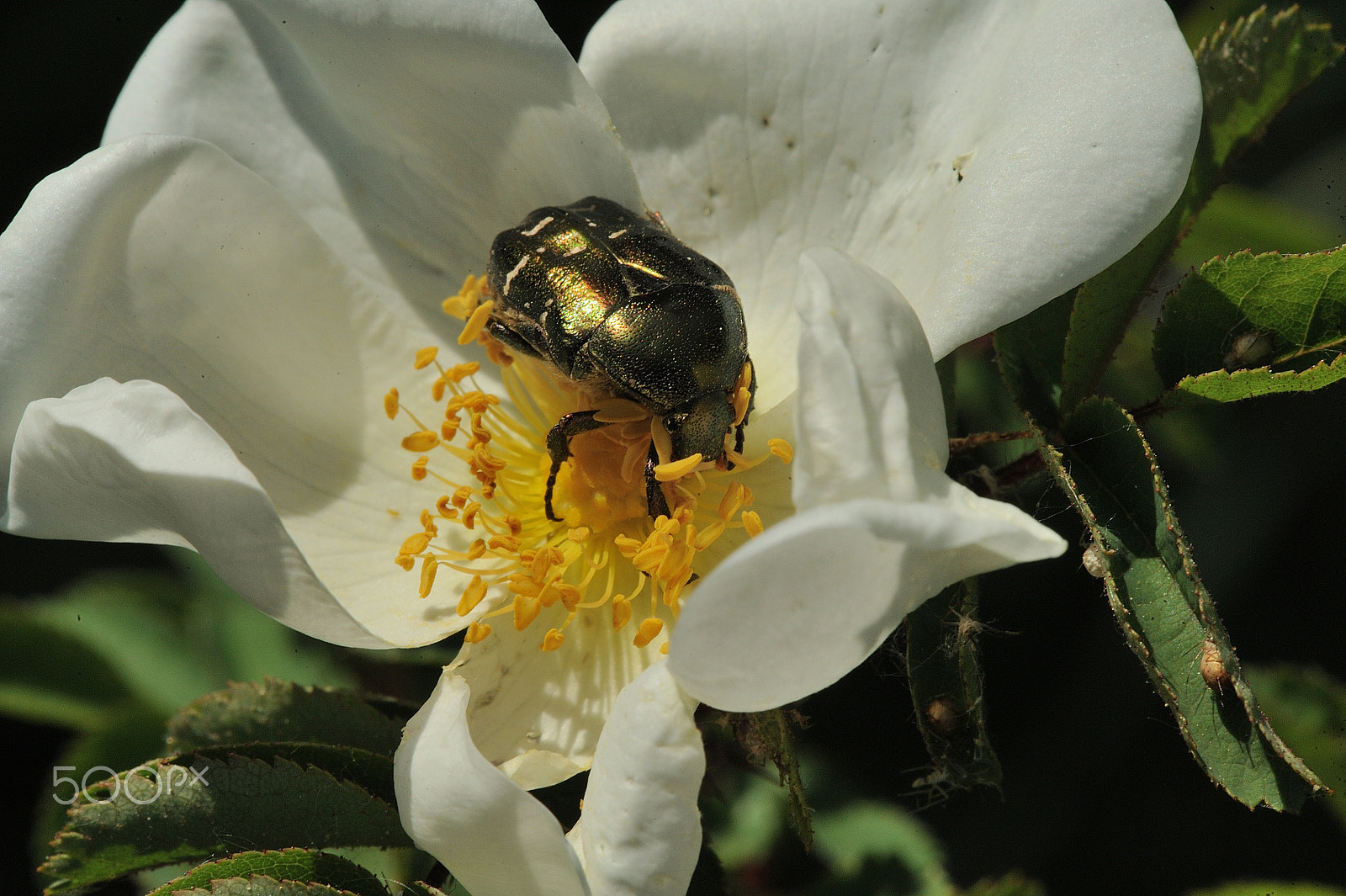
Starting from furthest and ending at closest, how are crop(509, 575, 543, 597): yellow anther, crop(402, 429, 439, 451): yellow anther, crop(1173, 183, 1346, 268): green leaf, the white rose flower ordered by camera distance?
crop(1173, 183, 1346, 268): green leaf → crop(402, 429, 439, 451): yellow anther → crop(509, 575, 543, 597): yellow anther → the white rose flower

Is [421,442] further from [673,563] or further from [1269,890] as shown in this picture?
[1269,890]

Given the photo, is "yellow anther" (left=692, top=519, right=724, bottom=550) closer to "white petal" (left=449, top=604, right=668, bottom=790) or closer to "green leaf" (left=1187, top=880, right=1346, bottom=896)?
"white petal" (left=449, top=604, right=668, bottom=790)

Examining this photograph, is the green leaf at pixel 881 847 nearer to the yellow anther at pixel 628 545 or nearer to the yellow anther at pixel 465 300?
the yellow anther at pixel 628 545

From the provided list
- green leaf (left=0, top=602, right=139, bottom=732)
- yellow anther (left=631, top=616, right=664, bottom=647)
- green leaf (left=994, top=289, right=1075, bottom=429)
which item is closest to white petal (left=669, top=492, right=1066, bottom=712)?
yellow anther (left=631, top=616, right=664, bottom=647)

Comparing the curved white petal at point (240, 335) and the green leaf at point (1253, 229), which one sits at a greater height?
the curved white petal at point (240, 335)

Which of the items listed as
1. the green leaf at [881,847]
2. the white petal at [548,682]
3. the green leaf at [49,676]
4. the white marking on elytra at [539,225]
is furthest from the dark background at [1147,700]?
the white marking on elytra at [539,225]

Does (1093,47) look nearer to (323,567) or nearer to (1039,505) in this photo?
(1039,505)
